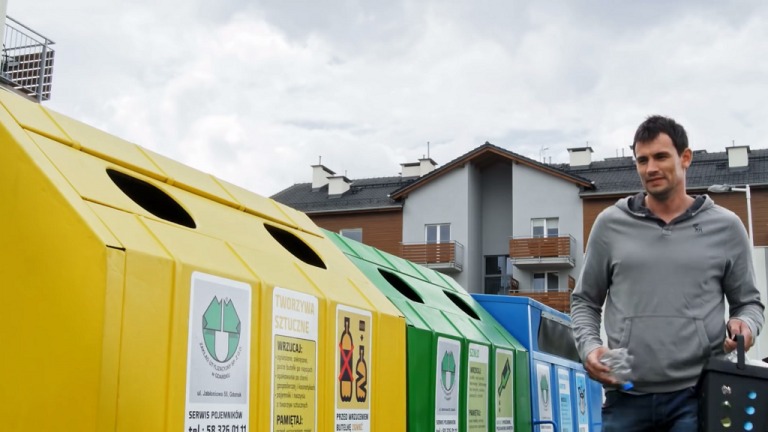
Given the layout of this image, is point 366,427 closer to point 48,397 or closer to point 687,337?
point 48,397

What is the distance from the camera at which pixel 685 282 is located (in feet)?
10.6

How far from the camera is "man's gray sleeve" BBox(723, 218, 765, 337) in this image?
130 inches

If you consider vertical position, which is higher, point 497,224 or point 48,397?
point 497,224

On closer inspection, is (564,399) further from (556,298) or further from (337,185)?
(337,185)

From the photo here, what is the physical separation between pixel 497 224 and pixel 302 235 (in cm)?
3096

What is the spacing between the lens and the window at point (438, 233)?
36219 mm

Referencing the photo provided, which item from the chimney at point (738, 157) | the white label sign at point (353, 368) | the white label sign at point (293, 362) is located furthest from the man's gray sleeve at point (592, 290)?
the chimney at point (738, 157)

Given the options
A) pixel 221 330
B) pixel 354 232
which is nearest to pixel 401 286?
pixel 221 330

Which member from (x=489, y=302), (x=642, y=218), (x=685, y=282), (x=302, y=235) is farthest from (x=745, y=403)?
(x=489, y=302)

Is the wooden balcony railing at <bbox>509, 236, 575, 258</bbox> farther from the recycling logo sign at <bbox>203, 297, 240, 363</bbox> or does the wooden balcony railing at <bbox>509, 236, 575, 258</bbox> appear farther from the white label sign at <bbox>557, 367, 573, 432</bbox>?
the recycling logo sign at <bbox>203, 297, 240, 363</bbox>

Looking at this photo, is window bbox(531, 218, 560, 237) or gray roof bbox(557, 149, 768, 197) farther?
window bbox(531, 218, 560, 237)

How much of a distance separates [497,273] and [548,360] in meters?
27.6

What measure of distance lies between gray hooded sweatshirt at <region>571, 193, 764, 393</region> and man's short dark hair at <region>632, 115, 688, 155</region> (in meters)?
0.22

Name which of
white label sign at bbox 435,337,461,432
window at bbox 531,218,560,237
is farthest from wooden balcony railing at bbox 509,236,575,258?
white label sign at bbox 435,337,461,432
